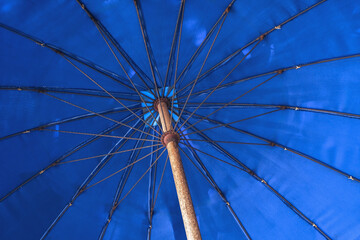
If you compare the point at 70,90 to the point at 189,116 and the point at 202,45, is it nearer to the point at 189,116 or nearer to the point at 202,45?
the point at 189,116

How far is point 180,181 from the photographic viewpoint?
186 inches

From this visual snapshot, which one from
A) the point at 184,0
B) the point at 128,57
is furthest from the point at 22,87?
the point at 184,0

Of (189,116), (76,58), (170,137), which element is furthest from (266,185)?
(76,58)

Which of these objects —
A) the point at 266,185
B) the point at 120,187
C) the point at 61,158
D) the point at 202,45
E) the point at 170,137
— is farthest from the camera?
the point at 120,187

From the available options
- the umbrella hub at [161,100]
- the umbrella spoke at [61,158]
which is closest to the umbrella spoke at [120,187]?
the umbrella spoke at [61,158]

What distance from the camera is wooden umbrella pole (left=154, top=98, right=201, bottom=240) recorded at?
13.8ft

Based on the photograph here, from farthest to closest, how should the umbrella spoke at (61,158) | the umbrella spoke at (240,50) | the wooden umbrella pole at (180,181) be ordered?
the umbrella spoke at (61,158) < the umbrella spoke at (240,50) < the wooden umbrella pole at (180,181)

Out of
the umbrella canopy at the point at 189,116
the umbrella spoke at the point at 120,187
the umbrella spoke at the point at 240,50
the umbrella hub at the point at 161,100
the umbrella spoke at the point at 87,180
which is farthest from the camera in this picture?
the umbrella hub at the point at 161,100

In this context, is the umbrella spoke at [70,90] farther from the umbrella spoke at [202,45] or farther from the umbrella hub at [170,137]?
the umbrella hub at [170,137]

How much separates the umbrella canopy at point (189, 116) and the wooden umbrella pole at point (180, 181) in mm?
339

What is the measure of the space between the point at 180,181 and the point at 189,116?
5.37 feet

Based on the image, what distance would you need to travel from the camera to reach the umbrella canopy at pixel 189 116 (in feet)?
17.8

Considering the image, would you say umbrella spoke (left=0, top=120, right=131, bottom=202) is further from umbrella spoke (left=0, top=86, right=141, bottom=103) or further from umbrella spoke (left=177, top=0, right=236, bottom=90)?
umbrella spoke (left=177, top=0, right=236, bottom=90)

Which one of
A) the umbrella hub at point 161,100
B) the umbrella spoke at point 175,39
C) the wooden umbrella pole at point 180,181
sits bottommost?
the wooden umbrella pole at point 180,181
